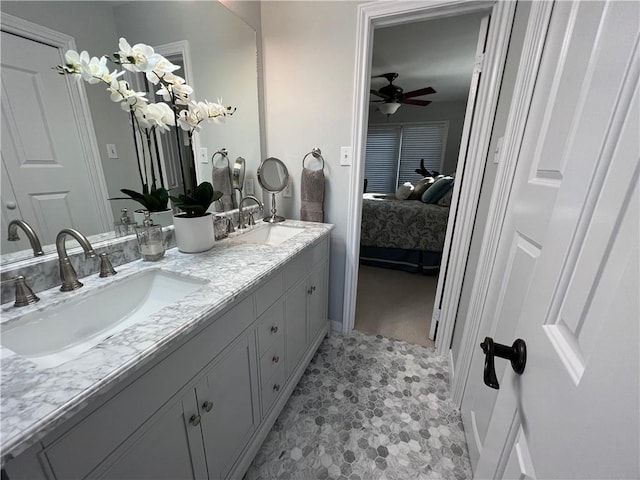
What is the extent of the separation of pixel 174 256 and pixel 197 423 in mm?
613

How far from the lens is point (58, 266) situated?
2.59 feet

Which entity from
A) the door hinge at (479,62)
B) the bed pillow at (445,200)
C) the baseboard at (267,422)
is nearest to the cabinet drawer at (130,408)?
the baseboard at (267,422)

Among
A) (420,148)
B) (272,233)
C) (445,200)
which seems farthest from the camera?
(420,148)

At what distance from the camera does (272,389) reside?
3.90ft

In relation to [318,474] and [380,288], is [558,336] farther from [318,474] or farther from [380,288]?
[380,288]

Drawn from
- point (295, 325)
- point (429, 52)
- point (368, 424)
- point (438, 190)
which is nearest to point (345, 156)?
point (295, 325)

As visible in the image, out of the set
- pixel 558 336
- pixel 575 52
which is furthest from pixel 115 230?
pixel 575 52

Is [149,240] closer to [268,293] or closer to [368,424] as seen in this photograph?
[268,293]

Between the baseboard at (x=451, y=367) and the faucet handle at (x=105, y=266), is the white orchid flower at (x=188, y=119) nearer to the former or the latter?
the faucet handle at (x=105, y=266)

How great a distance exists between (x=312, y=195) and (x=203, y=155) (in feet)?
2.21

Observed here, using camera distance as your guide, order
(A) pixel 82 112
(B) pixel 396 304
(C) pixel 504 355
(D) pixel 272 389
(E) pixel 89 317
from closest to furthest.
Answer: (C) pixel 504 355 < (E) pixel 89 317 < (A) pixel 82 112 < (D) pixel 272 389 < (B) pixel 396 304

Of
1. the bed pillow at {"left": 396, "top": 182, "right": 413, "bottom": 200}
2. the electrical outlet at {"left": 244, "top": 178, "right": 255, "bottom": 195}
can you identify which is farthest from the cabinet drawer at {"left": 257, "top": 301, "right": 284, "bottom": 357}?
the bed pillow at {"left": 396, "top": 182, "right": 413, "bottom": 200}

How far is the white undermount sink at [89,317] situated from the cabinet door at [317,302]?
75 centimetres

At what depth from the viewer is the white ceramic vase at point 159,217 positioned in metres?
1.06
